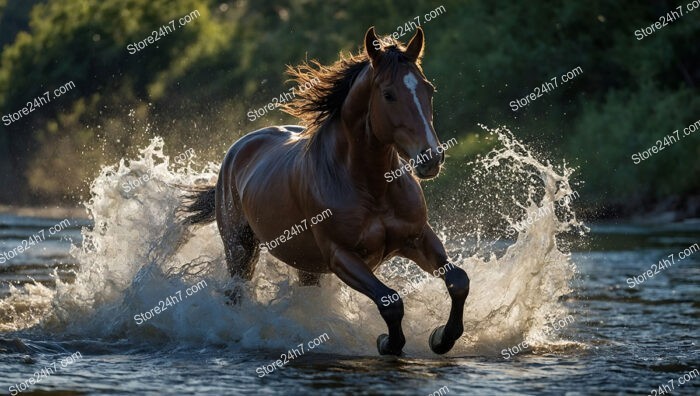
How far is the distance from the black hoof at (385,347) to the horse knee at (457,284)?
0.50 metres

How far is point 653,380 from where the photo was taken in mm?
6762

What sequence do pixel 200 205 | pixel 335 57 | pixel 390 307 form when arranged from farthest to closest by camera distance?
1. pixel 335 57
2. pixel 200 205
3. pixel 390 307

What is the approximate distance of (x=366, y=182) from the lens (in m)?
7.36

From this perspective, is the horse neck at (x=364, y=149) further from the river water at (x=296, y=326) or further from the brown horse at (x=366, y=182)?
the river water at (x=296, y=326)

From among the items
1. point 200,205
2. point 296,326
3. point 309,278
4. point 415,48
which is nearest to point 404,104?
point 415,48

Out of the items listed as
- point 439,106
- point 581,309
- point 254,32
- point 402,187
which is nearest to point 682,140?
point 439,106

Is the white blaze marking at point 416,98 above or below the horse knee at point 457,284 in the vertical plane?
above

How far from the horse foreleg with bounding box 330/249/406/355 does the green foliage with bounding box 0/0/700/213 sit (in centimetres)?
1259

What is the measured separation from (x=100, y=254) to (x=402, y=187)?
395cm

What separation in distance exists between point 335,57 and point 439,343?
114ft

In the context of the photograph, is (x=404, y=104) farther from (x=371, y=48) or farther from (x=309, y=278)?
(x=309, y=278)

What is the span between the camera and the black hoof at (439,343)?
7.42 meters

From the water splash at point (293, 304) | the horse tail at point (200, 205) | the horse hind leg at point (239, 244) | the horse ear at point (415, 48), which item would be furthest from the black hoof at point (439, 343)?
the horse tail at point (200, 205)

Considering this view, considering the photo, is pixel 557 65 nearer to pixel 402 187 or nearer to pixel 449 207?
pixel 449 207
